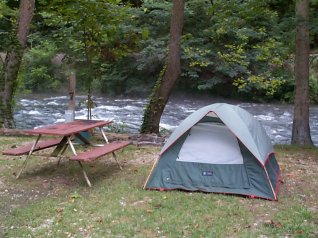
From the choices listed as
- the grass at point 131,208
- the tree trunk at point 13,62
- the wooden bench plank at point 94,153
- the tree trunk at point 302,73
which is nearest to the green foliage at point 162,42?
the tree trunk at point 13,62

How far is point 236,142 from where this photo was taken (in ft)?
21.1

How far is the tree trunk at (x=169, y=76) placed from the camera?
1077 cm

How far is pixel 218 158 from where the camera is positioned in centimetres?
639

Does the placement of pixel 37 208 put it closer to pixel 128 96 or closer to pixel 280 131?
pixel 280 131

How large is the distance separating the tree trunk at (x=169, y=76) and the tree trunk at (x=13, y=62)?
3.23 meters

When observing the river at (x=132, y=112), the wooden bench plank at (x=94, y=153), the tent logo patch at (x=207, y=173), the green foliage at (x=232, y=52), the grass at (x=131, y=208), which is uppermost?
the green foliage at (x=232, y=52)

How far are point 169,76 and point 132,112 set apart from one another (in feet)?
27.5

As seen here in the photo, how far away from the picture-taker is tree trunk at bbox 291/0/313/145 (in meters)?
9.95

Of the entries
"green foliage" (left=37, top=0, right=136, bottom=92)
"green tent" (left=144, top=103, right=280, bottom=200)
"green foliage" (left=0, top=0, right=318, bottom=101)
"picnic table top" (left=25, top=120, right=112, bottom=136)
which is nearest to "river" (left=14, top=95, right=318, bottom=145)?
"green foliage" (left=0, top=0, right=318, bottom=101)

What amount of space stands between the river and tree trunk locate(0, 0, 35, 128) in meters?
3.23

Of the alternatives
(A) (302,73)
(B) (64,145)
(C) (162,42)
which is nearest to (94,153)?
(B) (64,145)

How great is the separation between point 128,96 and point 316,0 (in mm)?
15078

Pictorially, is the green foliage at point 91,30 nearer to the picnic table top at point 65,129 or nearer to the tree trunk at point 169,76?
the tree trunk at point 169,76

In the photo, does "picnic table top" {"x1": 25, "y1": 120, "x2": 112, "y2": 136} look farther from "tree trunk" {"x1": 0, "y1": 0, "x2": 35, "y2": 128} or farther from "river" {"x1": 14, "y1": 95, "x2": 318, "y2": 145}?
"river" {"x1": 14, "y1": 95, "x2": 318, "y2": 145}
